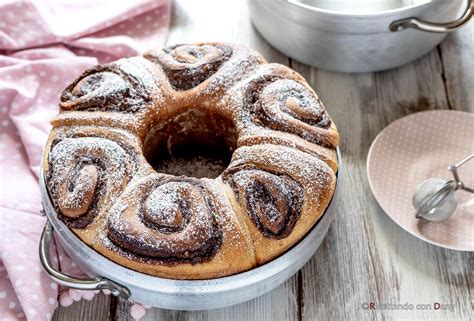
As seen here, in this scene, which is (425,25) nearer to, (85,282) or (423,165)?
(423,165)

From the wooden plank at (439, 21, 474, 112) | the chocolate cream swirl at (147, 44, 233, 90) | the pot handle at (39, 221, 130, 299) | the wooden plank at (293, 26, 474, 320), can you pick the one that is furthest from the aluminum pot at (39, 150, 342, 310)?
the wooden plank at (439, 21, 474, 112)

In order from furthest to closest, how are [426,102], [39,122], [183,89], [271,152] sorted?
[426,102] < [39,122] < [183,89] < [271,152]

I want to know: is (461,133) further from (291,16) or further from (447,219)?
(291,16)

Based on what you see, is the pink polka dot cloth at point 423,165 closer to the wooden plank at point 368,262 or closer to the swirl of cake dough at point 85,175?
the wooden plank at point 368,262

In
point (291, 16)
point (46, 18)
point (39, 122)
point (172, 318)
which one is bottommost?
point (172, 318)

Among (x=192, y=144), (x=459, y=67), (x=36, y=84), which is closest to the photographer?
(x=192, y=144)

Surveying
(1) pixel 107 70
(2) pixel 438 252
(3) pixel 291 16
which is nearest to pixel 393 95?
(3) pixel 291 16

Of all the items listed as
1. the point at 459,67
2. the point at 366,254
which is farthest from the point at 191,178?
the point at 459,67
